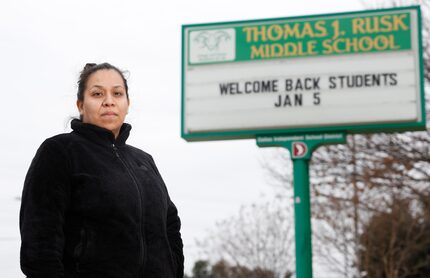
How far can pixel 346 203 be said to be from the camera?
1862 centimetres

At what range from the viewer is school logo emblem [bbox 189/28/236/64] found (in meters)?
11.2

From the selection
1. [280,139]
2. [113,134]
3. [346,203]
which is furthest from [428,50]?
[113,134]

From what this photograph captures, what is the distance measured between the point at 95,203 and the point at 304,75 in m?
8.24

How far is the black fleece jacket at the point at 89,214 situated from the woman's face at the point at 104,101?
1.5 inches

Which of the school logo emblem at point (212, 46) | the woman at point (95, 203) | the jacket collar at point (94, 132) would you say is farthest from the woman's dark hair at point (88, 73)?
the school logo emblem at point (212, 46)

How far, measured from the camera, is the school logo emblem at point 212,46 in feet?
36.8

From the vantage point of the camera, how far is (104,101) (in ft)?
9.89

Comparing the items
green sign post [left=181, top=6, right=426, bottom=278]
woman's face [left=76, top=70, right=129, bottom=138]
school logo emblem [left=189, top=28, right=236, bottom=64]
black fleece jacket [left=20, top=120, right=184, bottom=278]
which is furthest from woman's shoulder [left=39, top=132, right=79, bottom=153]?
school logo emblem [left=189, top=28, right=236, bottom=64]

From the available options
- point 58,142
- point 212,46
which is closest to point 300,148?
point 212,46

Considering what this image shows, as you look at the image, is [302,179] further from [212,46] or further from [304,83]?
[212,46]

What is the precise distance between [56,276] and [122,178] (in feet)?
1.42

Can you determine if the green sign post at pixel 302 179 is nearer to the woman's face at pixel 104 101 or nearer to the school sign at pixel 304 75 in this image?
the school sign at pixel 304 75

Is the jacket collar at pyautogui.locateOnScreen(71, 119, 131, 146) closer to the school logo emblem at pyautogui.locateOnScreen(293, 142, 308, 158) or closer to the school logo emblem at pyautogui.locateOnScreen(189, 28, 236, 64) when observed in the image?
the school logo emblem at pyautogui.locateOnScreen(293, 142, 308, 158)

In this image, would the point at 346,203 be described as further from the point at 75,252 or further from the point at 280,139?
the point at 75,252
